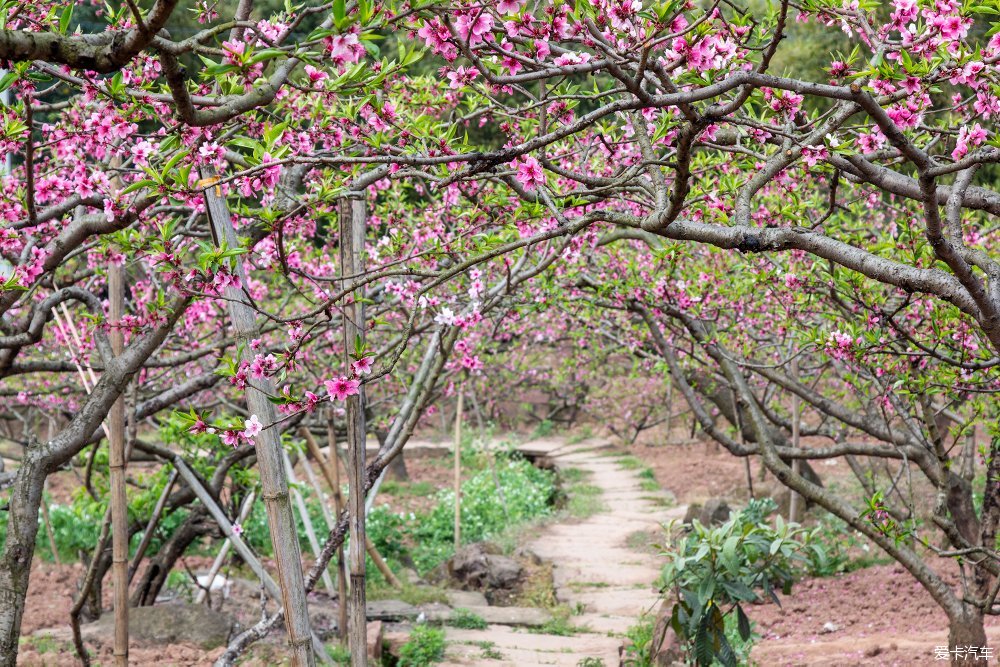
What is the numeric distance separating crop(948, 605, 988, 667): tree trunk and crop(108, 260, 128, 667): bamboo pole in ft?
13.3

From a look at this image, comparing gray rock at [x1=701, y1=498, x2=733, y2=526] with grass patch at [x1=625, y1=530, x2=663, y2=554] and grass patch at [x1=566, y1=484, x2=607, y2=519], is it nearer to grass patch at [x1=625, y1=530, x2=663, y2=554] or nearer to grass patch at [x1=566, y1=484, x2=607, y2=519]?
grass patch at [x1=625, y1=530, x2=663, y2=554]

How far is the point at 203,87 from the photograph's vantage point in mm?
4375

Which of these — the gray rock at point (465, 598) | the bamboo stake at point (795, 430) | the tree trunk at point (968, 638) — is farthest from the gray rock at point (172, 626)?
the tree trunk at point (968, 638)

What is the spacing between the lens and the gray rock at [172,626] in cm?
626

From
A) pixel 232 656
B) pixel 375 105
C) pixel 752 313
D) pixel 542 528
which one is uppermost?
pixel 375 105

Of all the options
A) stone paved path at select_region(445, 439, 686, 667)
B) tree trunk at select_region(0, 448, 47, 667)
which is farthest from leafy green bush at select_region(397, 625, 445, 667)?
tree trunk at select_region(0, 448, 47, 667)

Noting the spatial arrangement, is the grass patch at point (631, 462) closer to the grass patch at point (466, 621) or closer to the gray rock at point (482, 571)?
the gray rock at point (482, 571)

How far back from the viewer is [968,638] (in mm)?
4566

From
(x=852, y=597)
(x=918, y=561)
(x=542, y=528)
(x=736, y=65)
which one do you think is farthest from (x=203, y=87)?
(x=542, y=528)

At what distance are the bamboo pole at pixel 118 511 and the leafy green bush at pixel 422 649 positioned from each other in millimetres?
2298

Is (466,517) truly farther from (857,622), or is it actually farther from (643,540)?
(857,622)

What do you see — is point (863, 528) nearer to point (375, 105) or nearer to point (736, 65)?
point (736, 65)

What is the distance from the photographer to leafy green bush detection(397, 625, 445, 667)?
620cm

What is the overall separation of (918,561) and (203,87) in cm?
414
